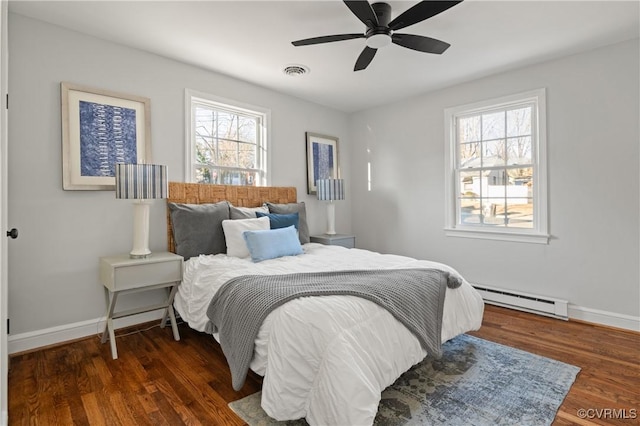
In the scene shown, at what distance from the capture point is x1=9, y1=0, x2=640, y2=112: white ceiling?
97.3 inches

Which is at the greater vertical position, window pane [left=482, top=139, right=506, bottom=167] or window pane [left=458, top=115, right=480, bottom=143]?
window pane [left=458, top=115, right=480, bottom=143]

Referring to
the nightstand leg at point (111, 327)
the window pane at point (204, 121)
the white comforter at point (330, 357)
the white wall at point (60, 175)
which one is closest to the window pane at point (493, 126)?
the white comforter at point (330, 357)

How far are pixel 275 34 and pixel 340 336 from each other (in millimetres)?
2450

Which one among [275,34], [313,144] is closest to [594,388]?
[275,34]

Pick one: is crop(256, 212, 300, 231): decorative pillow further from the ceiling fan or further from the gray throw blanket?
the ceiling fan

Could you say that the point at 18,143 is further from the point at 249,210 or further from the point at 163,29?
the point at 249,210

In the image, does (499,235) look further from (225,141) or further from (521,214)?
(225,141)

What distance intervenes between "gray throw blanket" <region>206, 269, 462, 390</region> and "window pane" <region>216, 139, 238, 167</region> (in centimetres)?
196

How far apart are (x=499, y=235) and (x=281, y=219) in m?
2.42

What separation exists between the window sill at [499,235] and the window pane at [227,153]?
2.70m

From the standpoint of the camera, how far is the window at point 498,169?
353 centimetres

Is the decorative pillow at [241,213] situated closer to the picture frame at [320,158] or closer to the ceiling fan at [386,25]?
the picture frame at [320,158]

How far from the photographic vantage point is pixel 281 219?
3559mm

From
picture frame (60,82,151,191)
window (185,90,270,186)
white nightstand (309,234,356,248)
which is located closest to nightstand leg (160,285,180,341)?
picture frame (60,82,151,191)
